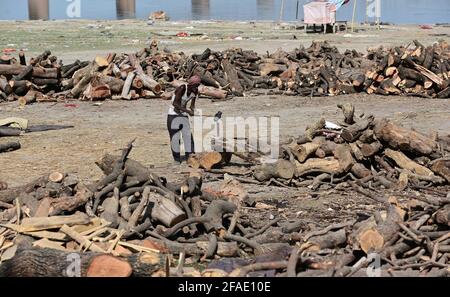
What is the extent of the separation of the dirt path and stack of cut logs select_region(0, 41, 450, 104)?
0.57 meters

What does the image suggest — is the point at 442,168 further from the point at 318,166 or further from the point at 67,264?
the point at 67,264

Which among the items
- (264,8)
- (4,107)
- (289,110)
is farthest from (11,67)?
(264,8)

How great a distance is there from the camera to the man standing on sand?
1287cm

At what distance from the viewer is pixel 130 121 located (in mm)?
17406

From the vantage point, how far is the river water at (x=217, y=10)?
206 feet

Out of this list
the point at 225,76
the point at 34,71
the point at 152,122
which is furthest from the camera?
the point at 225,76

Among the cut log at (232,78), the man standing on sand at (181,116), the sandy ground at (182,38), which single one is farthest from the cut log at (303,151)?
the sandy ground at (182,38)

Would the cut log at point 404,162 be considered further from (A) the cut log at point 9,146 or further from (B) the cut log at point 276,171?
(A) the cut log at point 9,146

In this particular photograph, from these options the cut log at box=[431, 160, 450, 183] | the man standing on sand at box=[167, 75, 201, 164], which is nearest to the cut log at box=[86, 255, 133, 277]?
the cut log at box=[431, 160, 450, 183]

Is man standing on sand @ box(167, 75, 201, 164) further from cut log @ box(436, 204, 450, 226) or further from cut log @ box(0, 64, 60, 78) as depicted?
cut log @ box(0, 64, 60, 78)

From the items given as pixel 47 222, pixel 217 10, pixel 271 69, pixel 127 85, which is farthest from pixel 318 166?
pixel 217 10

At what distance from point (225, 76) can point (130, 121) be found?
17.2ft

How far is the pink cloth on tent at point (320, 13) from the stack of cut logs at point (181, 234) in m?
32.4

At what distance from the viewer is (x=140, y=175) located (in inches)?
370
